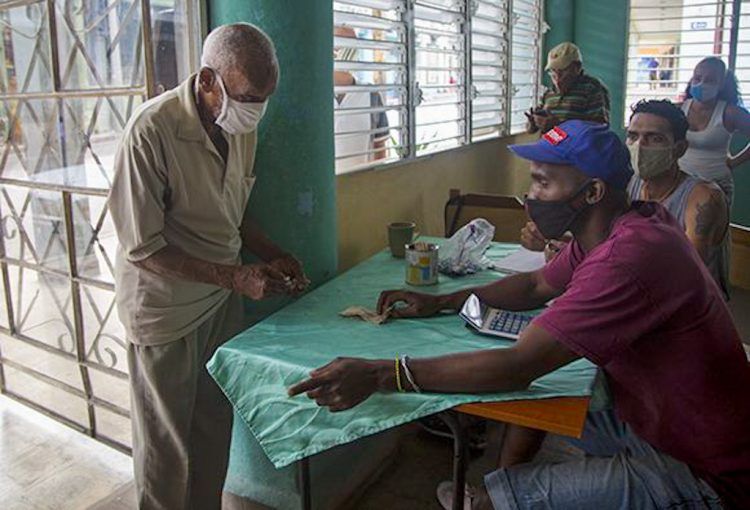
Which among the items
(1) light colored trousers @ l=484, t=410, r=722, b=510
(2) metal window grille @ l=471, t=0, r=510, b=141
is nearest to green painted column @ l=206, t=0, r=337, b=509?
(1) light colored trousers @ l=484, t=410, r=722, b=510

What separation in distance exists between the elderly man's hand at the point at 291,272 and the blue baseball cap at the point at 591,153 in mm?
674

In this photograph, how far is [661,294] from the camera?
1271 mm

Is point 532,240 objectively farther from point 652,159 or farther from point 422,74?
point 422,74

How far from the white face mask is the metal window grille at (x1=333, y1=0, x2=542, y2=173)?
886 millimetres

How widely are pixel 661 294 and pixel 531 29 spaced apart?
3918 millimetres

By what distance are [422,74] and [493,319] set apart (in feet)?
6.02

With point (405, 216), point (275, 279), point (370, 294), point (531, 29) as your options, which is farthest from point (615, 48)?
point (275, 279)

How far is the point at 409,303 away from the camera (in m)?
1.76

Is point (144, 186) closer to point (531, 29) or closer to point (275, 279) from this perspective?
point (275, 279)

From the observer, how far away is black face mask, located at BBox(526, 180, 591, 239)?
143 cm

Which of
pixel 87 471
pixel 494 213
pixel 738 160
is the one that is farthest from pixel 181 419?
pixel 738 160

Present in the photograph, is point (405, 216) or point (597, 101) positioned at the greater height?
point (597, 101)

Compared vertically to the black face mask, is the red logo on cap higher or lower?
higher

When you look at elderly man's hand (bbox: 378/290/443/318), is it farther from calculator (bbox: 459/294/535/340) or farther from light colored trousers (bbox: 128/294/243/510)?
light colored trousers (bbox: 128/294/243/510)
